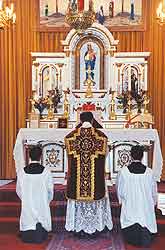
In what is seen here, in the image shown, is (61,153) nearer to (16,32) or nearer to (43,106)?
(43,106)

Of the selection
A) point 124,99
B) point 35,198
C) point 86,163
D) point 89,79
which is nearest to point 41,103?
point 89,79

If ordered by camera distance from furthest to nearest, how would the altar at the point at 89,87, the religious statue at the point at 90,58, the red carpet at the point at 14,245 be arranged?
1. the religious statue at the point at 90,58
2. the altar at the point at 89,87
3. the red carpet at the point at 14,245

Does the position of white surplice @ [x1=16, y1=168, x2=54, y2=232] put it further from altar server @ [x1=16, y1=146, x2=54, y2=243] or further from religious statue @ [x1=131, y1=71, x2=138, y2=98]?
religious statue @ [x1=131, y1=71, x2=138, y2=98]

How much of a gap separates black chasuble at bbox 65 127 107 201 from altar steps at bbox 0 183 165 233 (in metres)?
0.82

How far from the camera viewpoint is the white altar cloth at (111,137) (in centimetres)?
925

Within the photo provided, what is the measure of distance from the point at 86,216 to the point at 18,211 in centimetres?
148

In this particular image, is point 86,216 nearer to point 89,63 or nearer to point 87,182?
point 87,182

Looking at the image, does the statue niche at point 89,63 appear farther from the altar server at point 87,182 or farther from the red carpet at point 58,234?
the altar server at point 87,182

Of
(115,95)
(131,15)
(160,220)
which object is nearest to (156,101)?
(115,95)

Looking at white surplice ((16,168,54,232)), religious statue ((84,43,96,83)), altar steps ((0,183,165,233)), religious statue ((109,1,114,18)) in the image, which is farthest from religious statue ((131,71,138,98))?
white surplice ((16,168,54,232))

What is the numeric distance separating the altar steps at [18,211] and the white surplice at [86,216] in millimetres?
501

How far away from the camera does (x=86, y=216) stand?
725 centimetres

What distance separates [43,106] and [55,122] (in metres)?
0.50

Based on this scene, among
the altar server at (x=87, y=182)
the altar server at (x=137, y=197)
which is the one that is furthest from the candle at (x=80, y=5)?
the altar server at (x=137, y=197)
